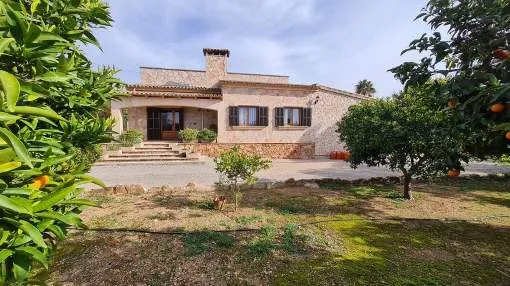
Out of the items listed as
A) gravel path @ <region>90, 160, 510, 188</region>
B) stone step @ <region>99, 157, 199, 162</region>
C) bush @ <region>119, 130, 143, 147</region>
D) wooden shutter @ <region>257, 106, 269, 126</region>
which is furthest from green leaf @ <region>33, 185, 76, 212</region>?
wooden shutter @ <region>257, 106, 269, 126</region>

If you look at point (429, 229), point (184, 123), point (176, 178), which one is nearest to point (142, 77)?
point (184, 123)

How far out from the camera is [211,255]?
3.78 m

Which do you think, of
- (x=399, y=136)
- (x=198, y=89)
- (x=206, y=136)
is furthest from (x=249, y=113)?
(x=399, y=136)

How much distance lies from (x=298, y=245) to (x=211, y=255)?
1334 mm

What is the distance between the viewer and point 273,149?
18359 mm

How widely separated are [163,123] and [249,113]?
252 inches

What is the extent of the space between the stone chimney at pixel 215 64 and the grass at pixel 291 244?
52.6ft

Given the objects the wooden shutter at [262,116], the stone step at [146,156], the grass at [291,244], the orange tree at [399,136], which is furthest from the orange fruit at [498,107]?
the wooden shutter at [262,116]

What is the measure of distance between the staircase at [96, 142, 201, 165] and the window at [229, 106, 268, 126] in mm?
4283

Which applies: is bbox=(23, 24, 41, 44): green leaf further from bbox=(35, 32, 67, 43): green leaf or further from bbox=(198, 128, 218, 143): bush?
bbox=(198, 128, 218, 143): bush

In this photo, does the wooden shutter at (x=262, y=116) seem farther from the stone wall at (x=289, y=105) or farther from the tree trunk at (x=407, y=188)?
the tree trunk at (x=407, y=188)

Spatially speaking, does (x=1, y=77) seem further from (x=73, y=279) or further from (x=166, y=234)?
(x=166, y=234)

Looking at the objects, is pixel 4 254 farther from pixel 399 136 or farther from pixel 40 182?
pixel 399 136

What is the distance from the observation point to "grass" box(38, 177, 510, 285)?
3.30m
